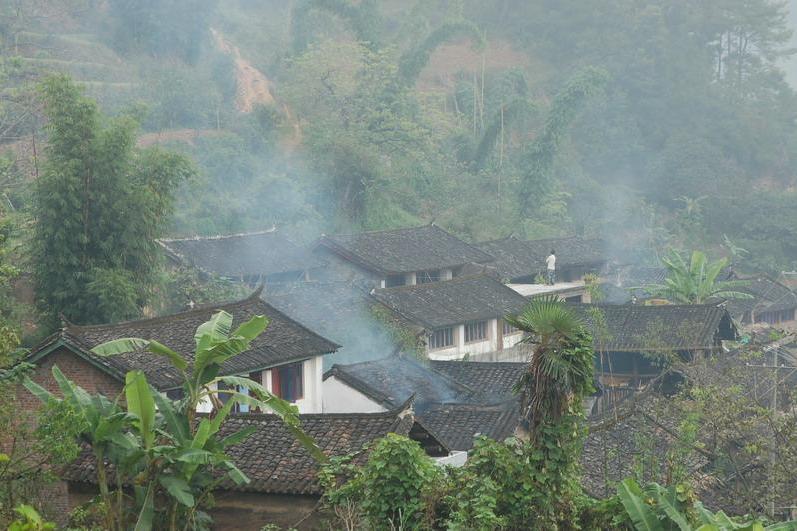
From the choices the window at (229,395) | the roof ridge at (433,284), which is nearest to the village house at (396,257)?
the roof ridge at (433,284)

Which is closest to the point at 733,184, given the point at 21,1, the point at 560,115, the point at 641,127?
the point at 641,127

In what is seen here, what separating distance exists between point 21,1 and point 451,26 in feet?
72.0

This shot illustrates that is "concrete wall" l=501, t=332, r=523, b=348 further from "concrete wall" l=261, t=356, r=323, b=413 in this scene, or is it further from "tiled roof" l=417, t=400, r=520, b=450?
"concrete wall" l=261, t=356, r=323, b=413

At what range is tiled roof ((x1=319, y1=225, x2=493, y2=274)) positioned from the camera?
3359cm

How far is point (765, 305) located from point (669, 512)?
3102cm

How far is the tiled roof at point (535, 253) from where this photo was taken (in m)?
38.5

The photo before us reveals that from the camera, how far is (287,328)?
69.3 feet

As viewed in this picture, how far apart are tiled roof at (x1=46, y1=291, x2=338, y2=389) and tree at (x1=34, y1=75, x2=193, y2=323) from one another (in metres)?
4.36

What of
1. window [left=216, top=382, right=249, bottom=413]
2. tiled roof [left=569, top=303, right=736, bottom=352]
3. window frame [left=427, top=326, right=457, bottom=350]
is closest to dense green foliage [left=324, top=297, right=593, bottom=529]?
window [left=216, top=382, right=249, bottom=413]

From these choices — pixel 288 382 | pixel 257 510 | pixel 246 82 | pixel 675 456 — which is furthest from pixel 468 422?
pixel 246 82

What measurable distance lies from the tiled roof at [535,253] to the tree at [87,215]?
54.0 feet

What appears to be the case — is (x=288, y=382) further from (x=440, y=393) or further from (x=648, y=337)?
(x=648, y=337)

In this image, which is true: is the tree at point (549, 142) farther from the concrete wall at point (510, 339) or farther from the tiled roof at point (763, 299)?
the concrete wall at point (510, 339)

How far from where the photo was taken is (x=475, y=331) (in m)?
30.7
